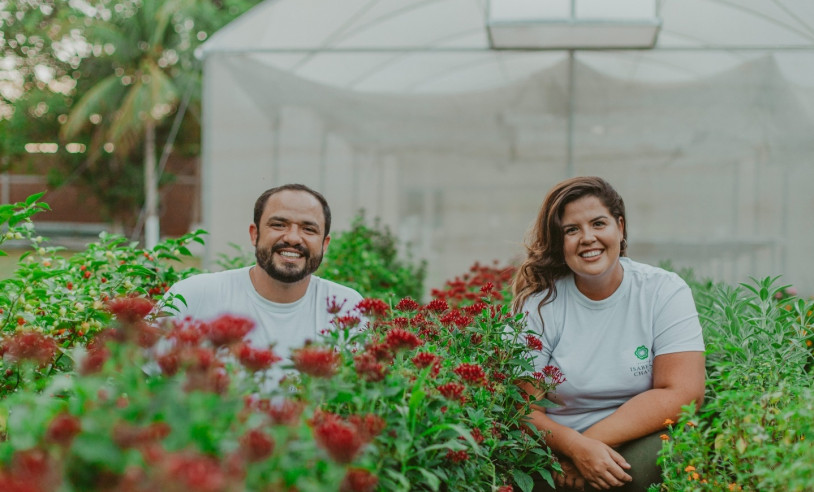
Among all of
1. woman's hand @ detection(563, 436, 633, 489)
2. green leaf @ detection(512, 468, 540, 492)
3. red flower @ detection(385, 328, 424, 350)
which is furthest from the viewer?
woman's hand @ detection(563, 436, 633, 489)

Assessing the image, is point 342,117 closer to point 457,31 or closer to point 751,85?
point 457,31

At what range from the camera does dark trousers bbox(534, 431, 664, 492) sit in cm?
214

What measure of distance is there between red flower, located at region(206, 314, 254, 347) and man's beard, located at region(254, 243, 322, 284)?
4.18 feet

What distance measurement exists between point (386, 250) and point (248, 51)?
215 cm

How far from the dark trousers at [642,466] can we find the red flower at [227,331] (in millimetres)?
1425

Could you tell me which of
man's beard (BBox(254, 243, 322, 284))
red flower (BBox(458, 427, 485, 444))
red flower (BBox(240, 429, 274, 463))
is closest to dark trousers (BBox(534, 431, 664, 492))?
red flower (BBox(458, 427, 485, 444))

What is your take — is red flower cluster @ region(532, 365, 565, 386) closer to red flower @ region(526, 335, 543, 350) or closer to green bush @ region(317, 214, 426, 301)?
red flower @ region(526, 335, 543, 350)

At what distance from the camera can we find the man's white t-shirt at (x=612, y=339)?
7.54 feet

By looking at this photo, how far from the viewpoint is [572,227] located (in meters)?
2.42

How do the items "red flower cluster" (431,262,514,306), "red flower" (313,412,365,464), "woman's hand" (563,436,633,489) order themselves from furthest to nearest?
1. "red flower cluster" (431,262,514,306)
2. "woman's hand" (563,436,633,489)
3. "red flower" (313,412,365,464)

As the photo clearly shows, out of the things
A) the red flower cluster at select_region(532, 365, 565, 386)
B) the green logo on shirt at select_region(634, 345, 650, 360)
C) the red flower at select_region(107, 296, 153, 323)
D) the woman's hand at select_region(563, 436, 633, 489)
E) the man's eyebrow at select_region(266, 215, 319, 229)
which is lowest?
the woman's hand at select_region(563, 436, 633, 489)

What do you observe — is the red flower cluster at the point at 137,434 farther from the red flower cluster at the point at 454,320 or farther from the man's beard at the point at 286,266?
the man's beard at the point at 286,266

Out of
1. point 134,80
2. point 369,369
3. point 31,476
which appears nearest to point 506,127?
point 369,369

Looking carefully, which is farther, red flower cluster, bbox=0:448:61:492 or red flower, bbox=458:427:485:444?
red flower, bbox=458:427:485:444
